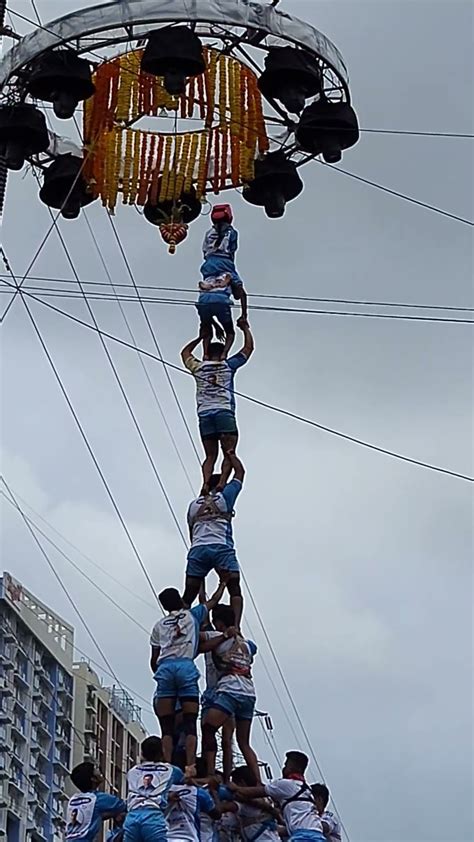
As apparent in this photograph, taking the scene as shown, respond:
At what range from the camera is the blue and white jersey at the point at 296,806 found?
13.6m

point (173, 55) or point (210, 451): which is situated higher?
point (173, 55)

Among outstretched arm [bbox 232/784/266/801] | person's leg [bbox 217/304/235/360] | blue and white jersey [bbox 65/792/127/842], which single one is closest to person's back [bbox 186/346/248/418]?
Result: person's leg [bbox 217/304/235/360]

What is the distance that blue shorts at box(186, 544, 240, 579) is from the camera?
611 inches

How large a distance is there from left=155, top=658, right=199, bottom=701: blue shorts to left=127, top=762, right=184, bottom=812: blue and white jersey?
140cm

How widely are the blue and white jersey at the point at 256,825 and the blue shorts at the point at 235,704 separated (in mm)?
877

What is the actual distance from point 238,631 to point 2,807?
35413 mm

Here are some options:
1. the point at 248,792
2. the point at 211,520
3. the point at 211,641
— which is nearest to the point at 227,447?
the point at 211,520

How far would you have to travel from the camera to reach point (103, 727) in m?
57.7

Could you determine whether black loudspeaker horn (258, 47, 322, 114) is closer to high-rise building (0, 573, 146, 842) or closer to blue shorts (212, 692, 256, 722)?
blue shorts (212, 692, 256, 722)

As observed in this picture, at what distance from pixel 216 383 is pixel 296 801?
4.15 metres

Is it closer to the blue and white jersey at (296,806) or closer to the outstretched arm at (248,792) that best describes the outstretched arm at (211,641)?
the outstretched arm at (248,792)

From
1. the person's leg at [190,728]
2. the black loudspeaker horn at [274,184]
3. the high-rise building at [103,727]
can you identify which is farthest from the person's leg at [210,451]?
the high-rise building at [103,727]

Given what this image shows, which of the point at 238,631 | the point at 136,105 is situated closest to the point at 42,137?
the point at 136,105

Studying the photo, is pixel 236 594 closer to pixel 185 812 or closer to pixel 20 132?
pixel 185 812
